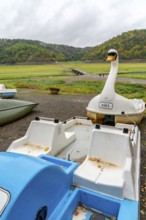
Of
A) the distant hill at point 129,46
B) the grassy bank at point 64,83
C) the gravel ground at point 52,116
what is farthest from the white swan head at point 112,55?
the distant hill at point 129,46

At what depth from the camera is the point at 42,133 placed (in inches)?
125

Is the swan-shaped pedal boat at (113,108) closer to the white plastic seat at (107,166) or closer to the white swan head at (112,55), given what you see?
the white swan head at (112,55)

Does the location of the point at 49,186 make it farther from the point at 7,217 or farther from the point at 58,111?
the point at 58,111

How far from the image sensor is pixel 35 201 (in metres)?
1.36

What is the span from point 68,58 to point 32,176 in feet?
299

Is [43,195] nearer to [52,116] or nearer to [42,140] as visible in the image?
[42,140]

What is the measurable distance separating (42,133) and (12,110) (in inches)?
120

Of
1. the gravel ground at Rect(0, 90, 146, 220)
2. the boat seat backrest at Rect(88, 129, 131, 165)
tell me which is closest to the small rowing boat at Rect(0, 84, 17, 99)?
the gravel ground at Rect(0, 90, 146, 220)

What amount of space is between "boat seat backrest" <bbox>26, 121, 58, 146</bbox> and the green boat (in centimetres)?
265

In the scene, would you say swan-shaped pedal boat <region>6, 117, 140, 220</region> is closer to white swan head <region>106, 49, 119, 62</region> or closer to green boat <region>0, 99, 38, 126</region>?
green boat <region>0, 99, 38, 126</region>

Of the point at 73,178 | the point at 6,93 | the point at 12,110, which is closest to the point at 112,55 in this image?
the point at 12,110

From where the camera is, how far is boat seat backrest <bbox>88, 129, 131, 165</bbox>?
8.03 ft

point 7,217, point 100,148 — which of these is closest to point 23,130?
point 100,148

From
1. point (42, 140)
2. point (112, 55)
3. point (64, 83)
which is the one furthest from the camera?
point (64, 83)
